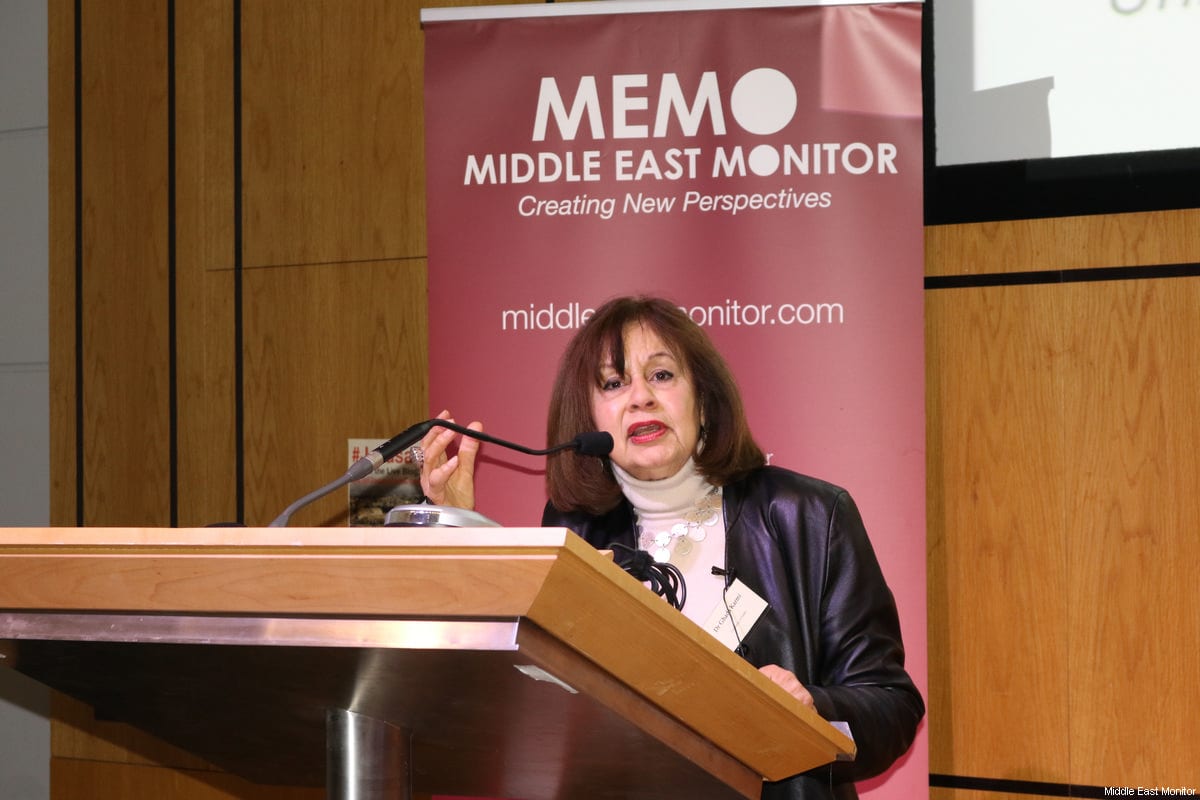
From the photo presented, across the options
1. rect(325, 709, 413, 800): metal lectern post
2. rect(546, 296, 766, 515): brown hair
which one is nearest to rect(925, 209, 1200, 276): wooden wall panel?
rect(546, 296, 766, 515): brown hair

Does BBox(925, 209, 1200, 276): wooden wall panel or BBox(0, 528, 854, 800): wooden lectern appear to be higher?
BBox(925, 209, 1200, 276): wooden wall panel

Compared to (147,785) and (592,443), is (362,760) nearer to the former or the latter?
(592,443)

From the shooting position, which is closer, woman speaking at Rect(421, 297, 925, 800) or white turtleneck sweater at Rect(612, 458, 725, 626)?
woman speaking at Rect(421, 297, 925, 800)

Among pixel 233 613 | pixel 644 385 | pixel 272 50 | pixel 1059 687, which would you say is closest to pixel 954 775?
pixel 1059 687

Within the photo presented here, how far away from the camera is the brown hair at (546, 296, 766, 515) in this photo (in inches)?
84.1

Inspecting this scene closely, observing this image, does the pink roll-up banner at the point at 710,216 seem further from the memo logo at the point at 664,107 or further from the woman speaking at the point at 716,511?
the woman speaking at the point at 716,511

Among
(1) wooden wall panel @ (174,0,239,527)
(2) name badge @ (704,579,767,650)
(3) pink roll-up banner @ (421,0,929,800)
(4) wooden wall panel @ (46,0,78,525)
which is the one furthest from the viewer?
(4) wooden wall panel @ (46,0,78,525)

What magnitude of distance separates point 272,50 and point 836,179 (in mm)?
1830

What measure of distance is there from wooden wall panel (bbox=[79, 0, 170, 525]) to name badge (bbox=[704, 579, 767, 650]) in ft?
7.39

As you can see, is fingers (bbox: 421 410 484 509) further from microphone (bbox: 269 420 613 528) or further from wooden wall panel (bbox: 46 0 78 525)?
wooden wall panel (bbox: 46 0 78 525)

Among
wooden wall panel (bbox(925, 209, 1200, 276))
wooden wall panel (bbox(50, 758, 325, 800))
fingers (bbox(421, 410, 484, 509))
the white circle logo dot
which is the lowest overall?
wooden wall panel (bbox(50, 758, 325, 800))

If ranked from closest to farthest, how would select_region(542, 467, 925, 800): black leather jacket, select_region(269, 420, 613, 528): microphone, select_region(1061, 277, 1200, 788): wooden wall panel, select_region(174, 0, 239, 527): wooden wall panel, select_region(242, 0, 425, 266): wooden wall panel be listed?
1. select_region(269, 420, 613, 528): microphone
2. select_region(542, 467, 925, 800): black leather jacket
3. select_region(1061, 277, 1200, 788): wooden wall panel
4. select_region(242, 0, 425, 266): wooden wall panel
5. select_region(174, 0, 239, 527): wooden wall panel

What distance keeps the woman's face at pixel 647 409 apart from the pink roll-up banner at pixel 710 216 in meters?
0.60

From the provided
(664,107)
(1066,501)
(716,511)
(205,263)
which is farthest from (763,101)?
(205,263)
